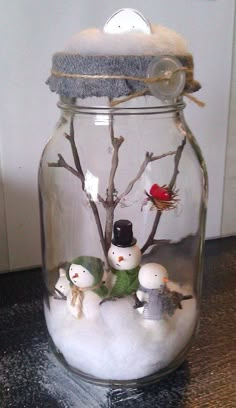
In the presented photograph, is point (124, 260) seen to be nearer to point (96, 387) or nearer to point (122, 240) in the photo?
point (122, 240)

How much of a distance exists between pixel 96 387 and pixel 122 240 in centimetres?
15

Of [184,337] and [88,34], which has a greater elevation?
[88,34]

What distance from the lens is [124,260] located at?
1.49 feet

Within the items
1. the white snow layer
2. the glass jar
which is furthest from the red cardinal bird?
the white snow layer

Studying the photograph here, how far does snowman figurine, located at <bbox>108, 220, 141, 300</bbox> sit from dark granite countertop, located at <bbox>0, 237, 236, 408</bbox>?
100mm

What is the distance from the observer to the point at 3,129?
2.19 feet

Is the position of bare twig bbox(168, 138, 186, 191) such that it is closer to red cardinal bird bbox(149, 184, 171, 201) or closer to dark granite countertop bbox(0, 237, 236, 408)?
red cardinal bird bbox(149, 184, 171, 201)

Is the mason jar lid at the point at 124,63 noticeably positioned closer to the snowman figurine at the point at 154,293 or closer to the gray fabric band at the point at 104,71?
the gray fabric band at the point at 104,71

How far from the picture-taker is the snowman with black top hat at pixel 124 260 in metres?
0.46

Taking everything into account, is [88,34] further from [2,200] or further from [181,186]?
[2,200]

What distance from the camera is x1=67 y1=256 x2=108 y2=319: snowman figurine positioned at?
455 millimetres

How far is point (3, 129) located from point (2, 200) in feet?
0.35

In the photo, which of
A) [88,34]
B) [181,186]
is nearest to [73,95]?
[88,34]

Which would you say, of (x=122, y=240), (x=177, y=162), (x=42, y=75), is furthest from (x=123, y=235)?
(x=42, y=75)
